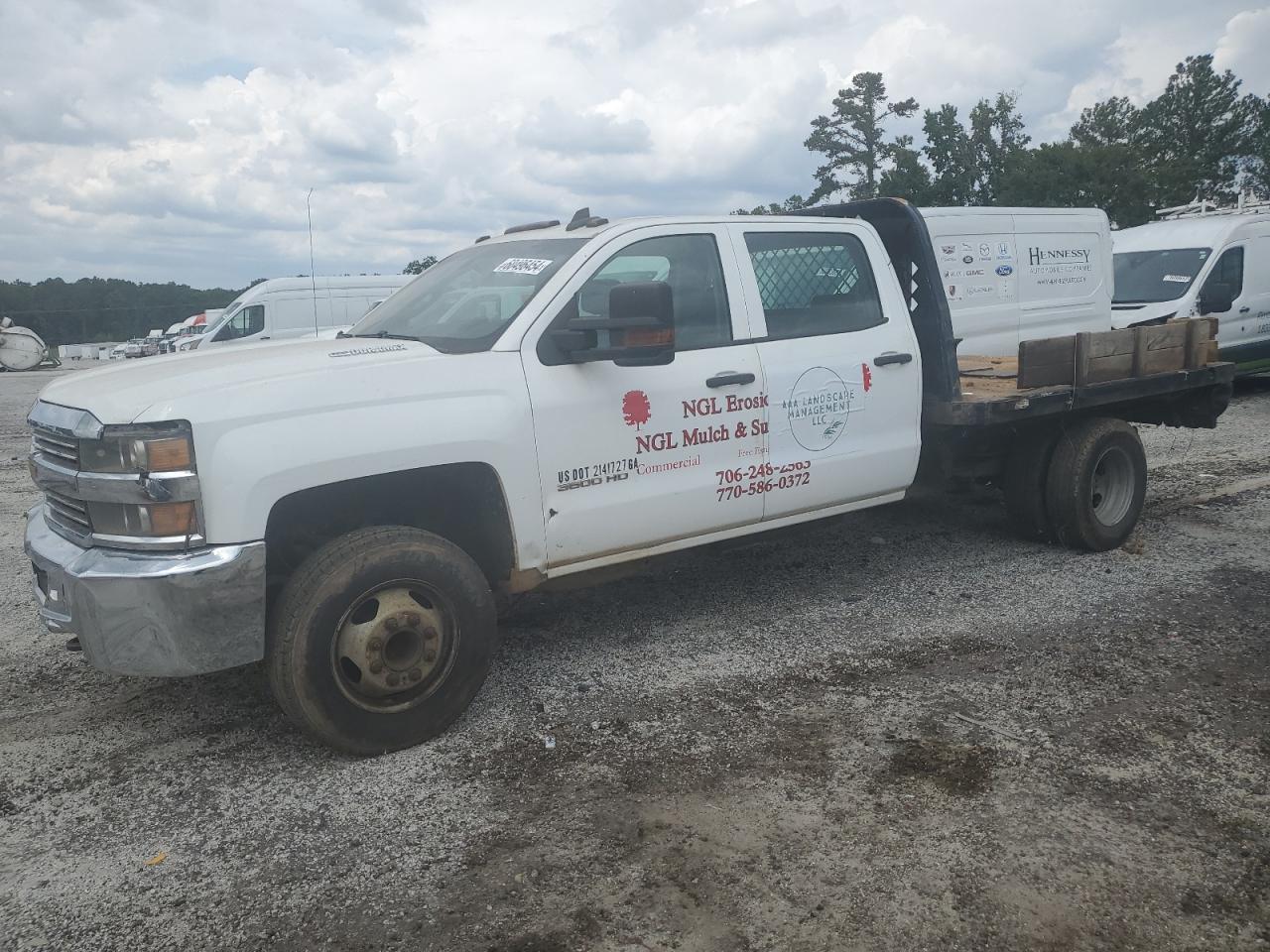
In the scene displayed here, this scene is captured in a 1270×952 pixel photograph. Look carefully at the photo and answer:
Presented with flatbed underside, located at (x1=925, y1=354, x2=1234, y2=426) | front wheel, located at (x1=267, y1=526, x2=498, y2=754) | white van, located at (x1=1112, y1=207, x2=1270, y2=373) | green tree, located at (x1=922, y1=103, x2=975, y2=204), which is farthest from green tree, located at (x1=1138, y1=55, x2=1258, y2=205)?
front wheel, located at (x1=267, y1=526, x2=498, y2=754)

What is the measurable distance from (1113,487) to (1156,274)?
755 centimetres

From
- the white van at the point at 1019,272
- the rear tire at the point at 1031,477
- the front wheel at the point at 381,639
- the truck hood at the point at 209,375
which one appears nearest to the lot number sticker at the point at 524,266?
the truck hood at the point at 209,375

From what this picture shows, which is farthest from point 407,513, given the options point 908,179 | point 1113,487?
point 908,179

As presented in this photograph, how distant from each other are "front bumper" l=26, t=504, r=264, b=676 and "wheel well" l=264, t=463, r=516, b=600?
27 cm

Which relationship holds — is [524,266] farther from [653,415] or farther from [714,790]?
[714,790]

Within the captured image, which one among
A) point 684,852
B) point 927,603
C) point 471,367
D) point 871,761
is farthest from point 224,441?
point 927,603

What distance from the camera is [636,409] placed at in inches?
167

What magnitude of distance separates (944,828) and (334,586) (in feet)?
7.15

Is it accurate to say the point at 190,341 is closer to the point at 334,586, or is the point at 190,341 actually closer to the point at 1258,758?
the point at 334,586

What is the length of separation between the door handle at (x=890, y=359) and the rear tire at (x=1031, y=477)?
140 centimetres

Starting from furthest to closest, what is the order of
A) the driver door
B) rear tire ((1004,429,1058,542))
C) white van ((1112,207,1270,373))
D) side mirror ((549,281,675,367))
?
white van ((1112,207,1270,373)), rear tire ((1004,429,1058,542)), the driver door, side mirror ((549,281,675,367))

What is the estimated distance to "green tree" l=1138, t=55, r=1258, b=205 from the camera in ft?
148

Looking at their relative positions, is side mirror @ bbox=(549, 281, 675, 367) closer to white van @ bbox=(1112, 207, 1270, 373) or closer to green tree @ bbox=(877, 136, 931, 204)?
white van @ bbox=(1112, 207, 1270, 373)

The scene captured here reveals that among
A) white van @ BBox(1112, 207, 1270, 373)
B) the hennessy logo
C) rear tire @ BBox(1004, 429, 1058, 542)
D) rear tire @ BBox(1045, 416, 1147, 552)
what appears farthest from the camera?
white van @ BBox(1112, 207, 1270, 373)
